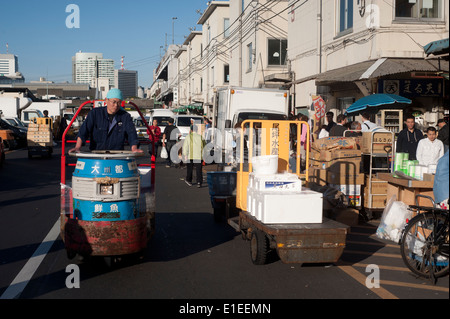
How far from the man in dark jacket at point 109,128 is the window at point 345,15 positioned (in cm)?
1444

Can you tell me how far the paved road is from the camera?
5.85 metres

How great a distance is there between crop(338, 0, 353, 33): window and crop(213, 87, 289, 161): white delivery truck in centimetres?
360

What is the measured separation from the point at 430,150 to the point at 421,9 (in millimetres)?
8404

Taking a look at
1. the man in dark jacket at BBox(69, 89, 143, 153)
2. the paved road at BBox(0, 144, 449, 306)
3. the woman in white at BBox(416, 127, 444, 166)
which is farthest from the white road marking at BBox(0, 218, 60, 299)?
the woman in white at BBox(416, 127, 444, 166)

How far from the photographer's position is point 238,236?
351 inches

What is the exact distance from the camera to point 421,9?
17719 mm

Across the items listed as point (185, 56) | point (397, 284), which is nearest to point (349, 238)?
point (397, 284)

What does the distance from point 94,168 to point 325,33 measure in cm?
1750

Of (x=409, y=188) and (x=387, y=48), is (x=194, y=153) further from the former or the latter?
(x=409, y=188)

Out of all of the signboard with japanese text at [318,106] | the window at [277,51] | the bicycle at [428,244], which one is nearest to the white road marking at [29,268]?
the bicycle at [428,244]

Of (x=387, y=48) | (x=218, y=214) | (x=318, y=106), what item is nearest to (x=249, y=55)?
(x=318, y=106)

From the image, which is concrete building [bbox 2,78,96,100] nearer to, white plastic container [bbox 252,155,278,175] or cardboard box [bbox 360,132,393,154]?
cardboard box [bbox 360,132,393,154]

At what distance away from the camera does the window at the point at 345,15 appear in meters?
19.8

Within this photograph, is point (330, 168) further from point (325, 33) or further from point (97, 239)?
point (325, 33)
